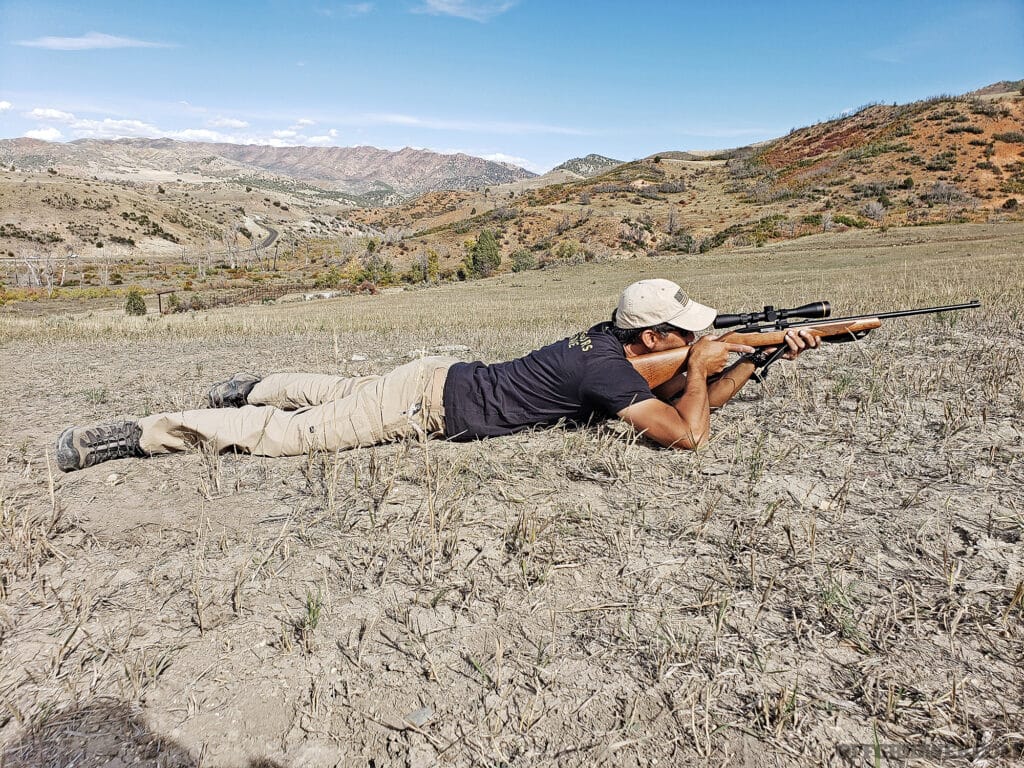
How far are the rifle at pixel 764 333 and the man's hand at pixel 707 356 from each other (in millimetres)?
56

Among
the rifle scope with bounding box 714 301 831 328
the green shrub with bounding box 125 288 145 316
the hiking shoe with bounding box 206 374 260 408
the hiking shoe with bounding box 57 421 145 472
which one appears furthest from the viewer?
the green shrub with bounding box 125 288 145 316

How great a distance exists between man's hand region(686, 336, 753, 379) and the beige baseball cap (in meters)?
0.15

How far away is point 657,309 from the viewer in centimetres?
375

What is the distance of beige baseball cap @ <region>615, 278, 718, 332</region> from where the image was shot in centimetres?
375

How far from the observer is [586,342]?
12.5 ft

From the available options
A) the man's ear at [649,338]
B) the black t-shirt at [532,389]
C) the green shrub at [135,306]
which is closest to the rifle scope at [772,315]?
the man's ear at [649,338]

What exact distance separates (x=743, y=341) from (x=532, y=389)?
157 cm

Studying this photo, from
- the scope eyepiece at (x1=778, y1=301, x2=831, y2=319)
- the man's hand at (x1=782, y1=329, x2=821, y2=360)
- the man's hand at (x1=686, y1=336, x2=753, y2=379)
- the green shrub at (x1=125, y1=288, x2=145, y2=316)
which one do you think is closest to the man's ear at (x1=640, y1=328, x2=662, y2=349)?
the man's hand at (x1=686, y1=336, x2=753, y2=379)

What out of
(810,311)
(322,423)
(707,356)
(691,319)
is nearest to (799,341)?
(810,311)

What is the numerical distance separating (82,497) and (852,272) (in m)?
21.0

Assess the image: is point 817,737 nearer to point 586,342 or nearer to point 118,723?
point 118,723

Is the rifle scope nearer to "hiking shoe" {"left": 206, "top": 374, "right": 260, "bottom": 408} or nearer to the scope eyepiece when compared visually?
the scope eyepiece

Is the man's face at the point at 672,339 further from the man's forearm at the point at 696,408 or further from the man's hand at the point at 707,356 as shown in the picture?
the man's forearm at the point at 696,408

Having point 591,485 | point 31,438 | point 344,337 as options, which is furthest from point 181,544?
point 344,337
